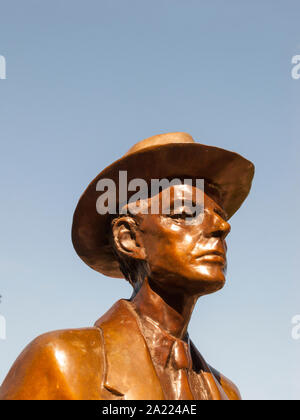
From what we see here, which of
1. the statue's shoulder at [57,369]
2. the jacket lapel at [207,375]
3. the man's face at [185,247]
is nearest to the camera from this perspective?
the statue's shoulder at [57,369]

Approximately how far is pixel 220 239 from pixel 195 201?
0.40m

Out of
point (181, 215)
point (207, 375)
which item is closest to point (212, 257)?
point (181, 215)

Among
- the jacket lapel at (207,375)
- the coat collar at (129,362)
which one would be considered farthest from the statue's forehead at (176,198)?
the jacket lapel at (207,375)

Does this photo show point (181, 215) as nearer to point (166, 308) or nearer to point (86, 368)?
point (166, 308)

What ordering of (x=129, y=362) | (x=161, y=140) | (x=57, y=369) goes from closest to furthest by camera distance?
(x=57, y=369), (x=129, y=362), (x=161, y=140)

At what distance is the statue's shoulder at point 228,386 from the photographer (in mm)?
6445

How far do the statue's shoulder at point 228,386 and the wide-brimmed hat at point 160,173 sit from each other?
1.41 m

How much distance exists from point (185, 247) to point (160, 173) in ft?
2.46

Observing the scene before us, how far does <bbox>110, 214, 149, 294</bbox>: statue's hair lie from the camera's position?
6000mm

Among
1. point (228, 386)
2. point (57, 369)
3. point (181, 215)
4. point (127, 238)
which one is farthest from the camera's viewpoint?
point (228, 386)

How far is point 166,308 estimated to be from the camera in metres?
5.86

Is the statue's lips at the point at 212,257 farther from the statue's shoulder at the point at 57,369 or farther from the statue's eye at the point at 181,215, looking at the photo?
the statue's shoulder at the point at 57,369

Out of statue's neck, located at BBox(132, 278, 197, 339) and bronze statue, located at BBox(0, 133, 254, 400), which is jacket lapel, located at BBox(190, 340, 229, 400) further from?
statue's neck, located at BBox(132, 278, 197, 339)

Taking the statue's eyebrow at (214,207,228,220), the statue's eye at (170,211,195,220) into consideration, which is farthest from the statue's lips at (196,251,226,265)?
the statue's eyebrow at (214,207,228,220)
